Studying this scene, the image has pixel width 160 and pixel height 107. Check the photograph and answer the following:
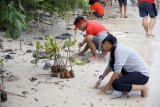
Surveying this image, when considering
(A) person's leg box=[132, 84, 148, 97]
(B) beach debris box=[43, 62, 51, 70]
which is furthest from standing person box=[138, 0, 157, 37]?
(A) person's leg box=[132, 84, 148, 97]

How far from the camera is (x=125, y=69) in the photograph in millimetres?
6672

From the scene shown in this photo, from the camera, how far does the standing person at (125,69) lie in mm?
6414

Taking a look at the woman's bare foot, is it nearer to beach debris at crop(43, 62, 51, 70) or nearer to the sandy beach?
the sandy beach

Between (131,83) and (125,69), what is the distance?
27 centimetres

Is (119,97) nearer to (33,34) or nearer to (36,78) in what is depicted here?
(36,78)

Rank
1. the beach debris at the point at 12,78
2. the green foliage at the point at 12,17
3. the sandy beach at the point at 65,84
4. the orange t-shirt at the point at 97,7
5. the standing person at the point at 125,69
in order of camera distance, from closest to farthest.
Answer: the green foliage at the point at 12,17
the sandy beach at the point at 65,84
the standing person at the point at 125,69
the beach debris at the point at 12,78
the orange t-shirt at the point at 97,7

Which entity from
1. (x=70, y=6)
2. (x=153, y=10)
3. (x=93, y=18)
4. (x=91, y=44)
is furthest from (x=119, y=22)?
(x=91, y=44)

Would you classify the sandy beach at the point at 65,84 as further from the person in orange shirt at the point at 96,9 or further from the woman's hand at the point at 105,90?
the person in orange shirt at the point at 96,9

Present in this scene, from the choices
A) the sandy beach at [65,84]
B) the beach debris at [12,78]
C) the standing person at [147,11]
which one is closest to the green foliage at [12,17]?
the sandy beach at [65,84]

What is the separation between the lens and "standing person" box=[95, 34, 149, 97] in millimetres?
6414

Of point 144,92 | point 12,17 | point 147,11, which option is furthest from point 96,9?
point 12,17

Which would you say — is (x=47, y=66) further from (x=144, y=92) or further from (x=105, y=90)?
(x=144, y=92)

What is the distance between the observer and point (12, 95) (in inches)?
256

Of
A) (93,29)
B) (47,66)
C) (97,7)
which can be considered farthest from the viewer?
(97,7)
